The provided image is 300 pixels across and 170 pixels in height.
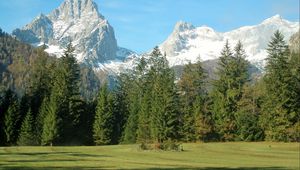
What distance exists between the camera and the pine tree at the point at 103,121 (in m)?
85.6

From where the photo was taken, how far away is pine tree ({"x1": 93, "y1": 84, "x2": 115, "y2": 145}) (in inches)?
3371

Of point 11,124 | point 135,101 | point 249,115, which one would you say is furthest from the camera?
point 135,101

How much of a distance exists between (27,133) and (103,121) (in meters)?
15.4

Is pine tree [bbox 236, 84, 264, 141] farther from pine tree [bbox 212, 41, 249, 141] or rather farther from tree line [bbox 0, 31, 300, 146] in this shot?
pine tree [bbox 212, 41, 249, 141]

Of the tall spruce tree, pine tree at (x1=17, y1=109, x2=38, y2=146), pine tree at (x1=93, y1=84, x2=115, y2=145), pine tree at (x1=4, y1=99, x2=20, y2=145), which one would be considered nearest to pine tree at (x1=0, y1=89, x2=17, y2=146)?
pine tree at (x1=4, y1=99, x2=20, y2=145)

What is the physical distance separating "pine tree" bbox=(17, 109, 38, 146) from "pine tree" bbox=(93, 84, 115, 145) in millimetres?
12453

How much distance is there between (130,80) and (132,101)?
46.4ft

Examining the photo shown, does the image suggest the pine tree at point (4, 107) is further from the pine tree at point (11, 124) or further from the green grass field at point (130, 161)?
the green grass field at point (130, 161)

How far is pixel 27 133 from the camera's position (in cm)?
7688

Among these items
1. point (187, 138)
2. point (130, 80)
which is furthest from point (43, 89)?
point (187, 138)

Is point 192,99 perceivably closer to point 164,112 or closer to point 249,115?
point 164,112

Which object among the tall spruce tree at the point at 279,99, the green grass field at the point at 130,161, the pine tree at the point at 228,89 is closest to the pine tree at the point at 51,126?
the pine tree at the point at 228,89

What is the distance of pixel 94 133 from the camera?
289 ft

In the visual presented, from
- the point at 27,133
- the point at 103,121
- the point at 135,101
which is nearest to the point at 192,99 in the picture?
the point at 135,101
